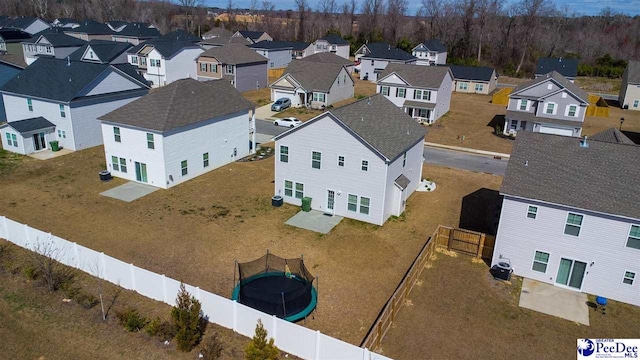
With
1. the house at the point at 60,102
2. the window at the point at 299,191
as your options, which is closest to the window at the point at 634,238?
the window at the point at 299,191

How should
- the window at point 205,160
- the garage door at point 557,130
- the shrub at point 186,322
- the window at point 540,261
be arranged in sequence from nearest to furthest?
1. the shrub at point 186,322
2. the window at point 540,261
3. the window at point 205,160
4. the garage door at point 557,130

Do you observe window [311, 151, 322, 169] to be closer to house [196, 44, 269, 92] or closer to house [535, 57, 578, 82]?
house [196, 44, 269, 92]

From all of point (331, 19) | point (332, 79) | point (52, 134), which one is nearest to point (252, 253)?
point (52, 134)

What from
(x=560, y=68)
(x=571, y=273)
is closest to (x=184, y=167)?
(x=571, y=273)

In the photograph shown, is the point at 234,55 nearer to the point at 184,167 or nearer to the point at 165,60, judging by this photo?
the point at 165,60

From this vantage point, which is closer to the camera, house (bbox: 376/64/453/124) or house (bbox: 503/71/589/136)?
house (bbox: 503/71/589/136)

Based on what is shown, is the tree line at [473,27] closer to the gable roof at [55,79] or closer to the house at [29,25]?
the house at [29,25]

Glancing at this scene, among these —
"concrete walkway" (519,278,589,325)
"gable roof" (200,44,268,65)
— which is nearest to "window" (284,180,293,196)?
"concrete walkway" (519,278,589,325)
